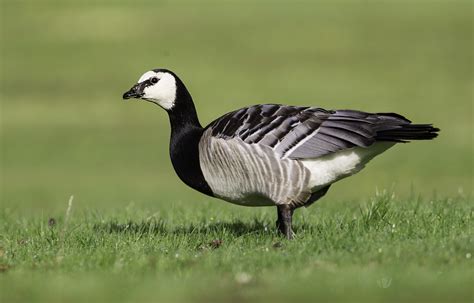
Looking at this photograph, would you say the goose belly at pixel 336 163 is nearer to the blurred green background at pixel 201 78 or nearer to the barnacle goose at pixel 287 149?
the barnacle goose at pixel 287 149

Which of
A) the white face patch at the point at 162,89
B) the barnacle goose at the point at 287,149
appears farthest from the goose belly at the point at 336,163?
the white face patch at the point at 162,89

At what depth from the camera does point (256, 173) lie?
1041cm

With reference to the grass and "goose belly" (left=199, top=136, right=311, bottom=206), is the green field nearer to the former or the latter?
the grass

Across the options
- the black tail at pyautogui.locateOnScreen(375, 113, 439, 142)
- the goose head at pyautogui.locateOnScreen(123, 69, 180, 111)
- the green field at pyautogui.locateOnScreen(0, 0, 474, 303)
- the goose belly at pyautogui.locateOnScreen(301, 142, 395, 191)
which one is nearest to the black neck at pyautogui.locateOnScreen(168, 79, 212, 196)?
the goose head at pyautogui.locateOnScreen(123, 69, 180, 111)

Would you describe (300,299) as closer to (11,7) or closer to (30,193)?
(30,193)

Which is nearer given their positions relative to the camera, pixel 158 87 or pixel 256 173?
pixel 256 173

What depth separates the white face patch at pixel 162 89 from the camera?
38.1ft

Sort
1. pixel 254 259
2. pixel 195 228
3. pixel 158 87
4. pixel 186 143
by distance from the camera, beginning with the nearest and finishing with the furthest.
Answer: pixel 254 259
pixel 195 228
pixel 186 143
pixel 158 87

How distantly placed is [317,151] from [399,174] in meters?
14.8

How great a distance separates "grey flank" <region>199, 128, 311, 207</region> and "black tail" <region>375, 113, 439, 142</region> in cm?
102

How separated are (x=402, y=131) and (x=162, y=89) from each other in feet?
10.9

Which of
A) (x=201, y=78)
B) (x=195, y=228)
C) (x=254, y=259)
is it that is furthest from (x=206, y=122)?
(x=254, y=259)

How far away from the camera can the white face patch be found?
11.6 metres

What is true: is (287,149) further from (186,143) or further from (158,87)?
(158,87)
